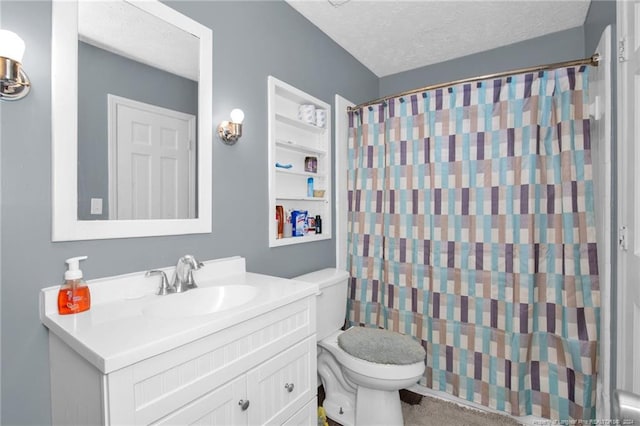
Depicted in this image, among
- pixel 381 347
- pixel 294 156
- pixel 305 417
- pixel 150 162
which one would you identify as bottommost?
pixel 305 417

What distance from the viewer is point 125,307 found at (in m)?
1.03

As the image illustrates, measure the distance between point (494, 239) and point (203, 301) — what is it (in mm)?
1636

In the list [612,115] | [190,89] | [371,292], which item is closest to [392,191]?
[371,292]

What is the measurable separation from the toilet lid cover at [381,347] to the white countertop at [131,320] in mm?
571

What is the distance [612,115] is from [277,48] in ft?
5.60

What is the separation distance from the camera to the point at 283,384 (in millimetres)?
1160

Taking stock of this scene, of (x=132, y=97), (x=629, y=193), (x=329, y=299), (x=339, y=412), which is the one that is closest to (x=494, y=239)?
(x=629, y=193)

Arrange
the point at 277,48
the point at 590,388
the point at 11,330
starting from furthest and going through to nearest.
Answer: the point at 277,48 < the point at 590,388 < the point at 11,330

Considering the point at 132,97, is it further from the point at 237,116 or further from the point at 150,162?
the point at 237,116

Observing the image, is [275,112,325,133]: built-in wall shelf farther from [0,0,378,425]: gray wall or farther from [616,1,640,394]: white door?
[616,1,640,394]: white door

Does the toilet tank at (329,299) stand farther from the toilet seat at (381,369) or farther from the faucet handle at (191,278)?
the faucet handle at (191,278)

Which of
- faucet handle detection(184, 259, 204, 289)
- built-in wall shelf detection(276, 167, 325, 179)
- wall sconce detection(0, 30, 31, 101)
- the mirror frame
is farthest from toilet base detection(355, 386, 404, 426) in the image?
wall sconce detection(0, 30, 31, 101)

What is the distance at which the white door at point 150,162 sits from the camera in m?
1.16

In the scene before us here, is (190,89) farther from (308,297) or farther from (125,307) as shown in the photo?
(308,297)
